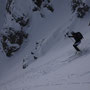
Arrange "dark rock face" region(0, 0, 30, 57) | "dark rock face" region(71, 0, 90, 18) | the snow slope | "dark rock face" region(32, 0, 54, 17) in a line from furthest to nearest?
"dark rock face" region(0, 0, 30, 57) → "dark rock face" region(32, 0, 54, 17) → "dark rock face" region(71, 0, 90, 18) → the snow slope

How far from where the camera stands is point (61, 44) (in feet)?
66.6

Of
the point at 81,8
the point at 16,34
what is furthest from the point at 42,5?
the point at 81,8

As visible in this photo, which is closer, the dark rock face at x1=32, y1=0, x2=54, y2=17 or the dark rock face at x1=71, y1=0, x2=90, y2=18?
the dark rock face at x1=71, y1=0, x2=90, y2=18

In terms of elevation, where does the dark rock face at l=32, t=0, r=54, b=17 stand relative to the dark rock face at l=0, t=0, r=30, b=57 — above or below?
above

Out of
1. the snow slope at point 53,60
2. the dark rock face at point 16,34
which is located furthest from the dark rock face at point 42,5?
the dark rock face at point 16,34

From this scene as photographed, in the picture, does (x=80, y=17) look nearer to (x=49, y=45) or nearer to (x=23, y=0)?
(x=49, y=45)

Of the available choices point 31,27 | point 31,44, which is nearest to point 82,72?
point 31,44

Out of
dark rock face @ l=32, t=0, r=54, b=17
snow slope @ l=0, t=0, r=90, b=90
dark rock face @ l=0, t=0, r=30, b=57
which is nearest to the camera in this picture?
snow slope @ l=0, t=0, r=90, b=90

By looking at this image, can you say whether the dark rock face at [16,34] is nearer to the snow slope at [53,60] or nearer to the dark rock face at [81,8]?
the snow slope at [53,60]

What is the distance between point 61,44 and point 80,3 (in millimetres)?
5918

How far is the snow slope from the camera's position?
10.1 meters

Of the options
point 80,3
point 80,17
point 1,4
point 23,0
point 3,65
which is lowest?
point 3,65

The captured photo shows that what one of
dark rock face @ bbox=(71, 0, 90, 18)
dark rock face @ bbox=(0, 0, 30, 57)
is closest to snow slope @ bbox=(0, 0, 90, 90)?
dark rock face @ bbox=(71, 0, 90, 18)

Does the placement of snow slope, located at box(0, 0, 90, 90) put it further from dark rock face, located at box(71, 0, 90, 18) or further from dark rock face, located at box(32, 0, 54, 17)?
dark rock face, located at box(32, 0, 54, 17)
